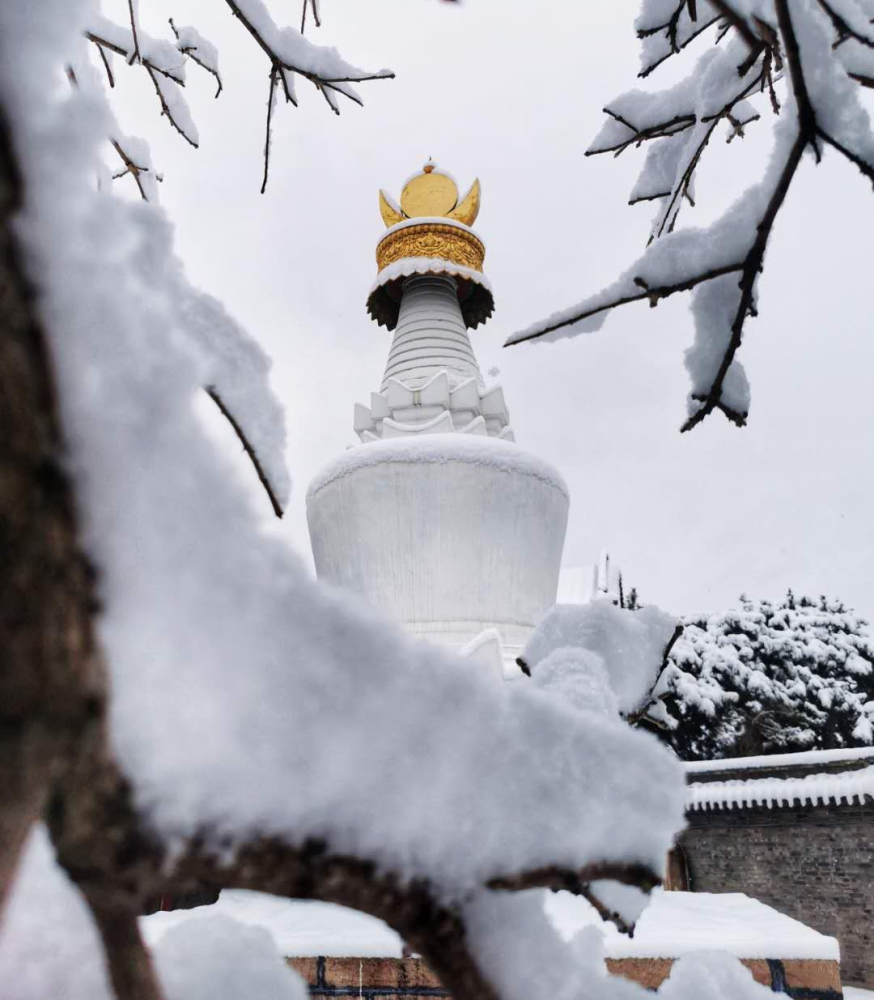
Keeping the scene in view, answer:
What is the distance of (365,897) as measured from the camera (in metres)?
0.40

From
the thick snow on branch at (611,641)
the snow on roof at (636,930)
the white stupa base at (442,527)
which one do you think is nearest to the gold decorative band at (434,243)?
the white stupa base at (442,527)

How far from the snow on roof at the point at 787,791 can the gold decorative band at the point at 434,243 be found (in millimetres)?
5977

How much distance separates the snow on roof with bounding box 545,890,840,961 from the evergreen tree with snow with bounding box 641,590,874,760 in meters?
8.84

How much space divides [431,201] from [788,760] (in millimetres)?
7504

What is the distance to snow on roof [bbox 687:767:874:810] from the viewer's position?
773cm

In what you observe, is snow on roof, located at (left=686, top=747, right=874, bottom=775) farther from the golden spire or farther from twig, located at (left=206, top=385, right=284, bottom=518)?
twig, located at (left=206, top=385, right=284, bottom=518)

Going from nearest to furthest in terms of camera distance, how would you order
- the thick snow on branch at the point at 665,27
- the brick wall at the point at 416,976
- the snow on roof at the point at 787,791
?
the thick snow on branch at the point at 665,27, the brick wall at the point at 416,976, the snow on roof at the point at 787,791

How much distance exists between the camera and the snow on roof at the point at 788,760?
828 cm

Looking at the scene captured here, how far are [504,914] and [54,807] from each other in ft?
0.92

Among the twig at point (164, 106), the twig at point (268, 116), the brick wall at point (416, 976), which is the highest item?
the twig at point (164, 106)

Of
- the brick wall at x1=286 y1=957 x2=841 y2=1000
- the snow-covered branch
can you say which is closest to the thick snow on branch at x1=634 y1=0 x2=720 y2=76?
the snow-covered branch

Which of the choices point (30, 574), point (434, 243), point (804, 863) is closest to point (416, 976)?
point (30, 574)

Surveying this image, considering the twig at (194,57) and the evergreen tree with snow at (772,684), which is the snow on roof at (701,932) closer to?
the twig at (194,57)

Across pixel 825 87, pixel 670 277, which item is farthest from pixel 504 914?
pixel 825 87
